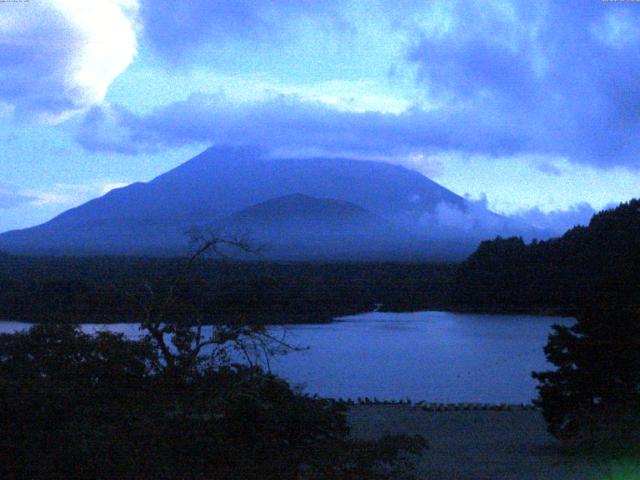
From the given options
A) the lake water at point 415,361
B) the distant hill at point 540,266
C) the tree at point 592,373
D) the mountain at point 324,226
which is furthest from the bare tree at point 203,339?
the mountain at point 324,226

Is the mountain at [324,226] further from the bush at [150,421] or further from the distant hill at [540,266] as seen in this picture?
the bush at [150,421]

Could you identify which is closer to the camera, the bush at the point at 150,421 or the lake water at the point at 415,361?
the bush at the point at 150,421

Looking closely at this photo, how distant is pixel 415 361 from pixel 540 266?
648 centimetres

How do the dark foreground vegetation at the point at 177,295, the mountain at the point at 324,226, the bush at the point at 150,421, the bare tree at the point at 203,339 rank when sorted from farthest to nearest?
the mountain at the point at 324,226
the dark foreground vegetation at the point at 177,295
the bare tree at the point at 203,339
the bush at the point at 150,421

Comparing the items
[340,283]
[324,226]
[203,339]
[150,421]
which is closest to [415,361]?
[340,283]

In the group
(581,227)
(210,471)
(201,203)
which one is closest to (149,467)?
(210,471)

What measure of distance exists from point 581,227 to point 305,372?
490 inches

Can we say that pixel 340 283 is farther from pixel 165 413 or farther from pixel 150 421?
pixel 150 421

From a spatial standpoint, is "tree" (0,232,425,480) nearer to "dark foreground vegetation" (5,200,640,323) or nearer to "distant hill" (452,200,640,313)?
"dark foreground vegetation" (5,200,640,323)

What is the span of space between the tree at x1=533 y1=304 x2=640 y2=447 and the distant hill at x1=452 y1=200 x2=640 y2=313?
19.7 ft

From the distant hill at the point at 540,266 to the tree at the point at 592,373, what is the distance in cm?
600

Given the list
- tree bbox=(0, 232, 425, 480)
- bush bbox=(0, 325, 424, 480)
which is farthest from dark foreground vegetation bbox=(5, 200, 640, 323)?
bush bbox=(0, 325, 424, 480)

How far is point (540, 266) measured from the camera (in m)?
19.2

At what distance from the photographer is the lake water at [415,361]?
40.8ft
